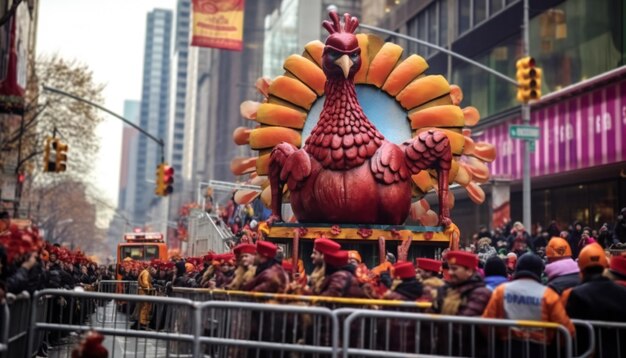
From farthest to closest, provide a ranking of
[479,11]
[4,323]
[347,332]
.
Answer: [479,11] → [4,323] → [347,332]

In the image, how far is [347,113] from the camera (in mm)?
12531

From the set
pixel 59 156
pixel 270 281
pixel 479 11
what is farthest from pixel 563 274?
pixel 479 11

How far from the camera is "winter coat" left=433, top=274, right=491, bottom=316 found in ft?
25.7

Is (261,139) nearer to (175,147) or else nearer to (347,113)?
(347,113)

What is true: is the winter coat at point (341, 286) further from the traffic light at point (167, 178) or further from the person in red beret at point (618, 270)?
the traffic light at point (167, 178)

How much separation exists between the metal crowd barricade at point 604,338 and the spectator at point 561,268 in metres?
1.34

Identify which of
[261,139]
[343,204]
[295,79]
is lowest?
[343,204]

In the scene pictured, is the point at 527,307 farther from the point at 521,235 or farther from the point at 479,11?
the point at 479,11

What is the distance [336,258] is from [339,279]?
287 mm

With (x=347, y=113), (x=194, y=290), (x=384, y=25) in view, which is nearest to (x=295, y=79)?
(x=347, y=113)

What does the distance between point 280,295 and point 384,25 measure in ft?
128

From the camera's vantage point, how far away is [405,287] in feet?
28.6

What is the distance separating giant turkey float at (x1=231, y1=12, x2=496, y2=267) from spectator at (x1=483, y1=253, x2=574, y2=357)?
485 cm

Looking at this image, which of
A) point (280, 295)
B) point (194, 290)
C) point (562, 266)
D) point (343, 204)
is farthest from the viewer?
point (343, 204)
